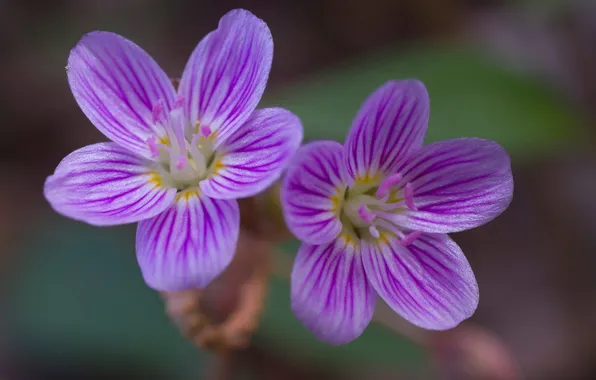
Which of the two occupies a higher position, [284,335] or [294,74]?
[294,74]

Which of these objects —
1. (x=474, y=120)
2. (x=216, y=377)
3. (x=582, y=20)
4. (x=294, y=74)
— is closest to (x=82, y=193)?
(x=216, y=377)

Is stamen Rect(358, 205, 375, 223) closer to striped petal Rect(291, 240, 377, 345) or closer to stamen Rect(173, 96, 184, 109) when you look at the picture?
striped petal Rect(291, 240, 377, 345)

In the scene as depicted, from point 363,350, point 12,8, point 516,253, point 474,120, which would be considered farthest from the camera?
point 12,8

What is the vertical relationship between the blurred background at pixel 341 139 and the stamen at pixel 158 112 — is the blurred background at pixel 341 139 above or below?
below

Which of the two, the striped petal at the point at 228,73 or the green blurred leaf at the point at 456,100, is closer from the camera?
the striped petal at the point at 228,73

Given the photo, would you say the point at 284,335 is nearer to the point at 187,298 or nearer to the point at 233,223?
the point at 187,298

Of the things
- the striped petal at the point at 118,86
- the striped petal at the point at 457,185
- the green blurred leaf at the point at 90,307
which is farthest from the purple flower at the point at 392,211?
the green blurred leaf at the point at 90,307

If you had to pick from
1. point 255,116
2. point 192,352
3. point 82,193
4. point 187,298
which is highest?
point 255,116

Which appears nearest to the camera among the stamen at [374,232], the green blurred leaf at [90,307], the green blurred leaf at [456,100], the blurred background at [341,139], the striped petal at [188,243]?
the striped petal at [188,243]

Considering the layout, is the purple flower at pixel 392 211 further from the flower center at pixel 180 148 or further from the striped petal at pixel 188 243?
the flower center at pixel 180 148
